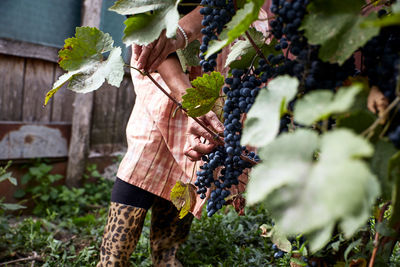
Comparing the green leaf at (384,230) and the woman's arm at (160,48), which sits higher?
the woman's arm at (160,48)

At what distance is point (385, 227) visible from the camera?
0.65 m

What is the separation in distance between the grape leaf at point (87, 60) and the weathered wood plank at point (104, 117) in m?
3.18

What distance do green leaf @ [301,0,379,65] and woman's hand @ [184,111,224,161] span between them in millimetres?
538

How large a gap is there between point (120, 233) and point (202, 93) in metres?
1.17

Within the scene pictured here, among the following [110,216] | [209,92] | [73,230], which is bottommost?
[73,230]

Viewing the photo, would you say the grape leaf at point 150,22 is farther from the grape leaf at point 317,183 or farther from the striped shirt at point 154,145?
the striped shirt at point 154,145

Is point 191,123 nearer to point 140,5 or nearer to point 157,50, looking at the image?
point 157,50

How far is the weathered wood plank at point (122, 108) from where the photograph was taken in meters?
4.15

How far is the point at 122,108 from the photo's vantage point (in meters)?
4.19

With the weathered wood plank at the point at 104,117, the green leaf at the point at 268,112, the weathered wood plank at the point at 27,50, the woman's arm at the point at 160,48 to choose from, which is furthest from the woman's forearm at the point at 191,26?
the weathered wood plank at the point at 104,117

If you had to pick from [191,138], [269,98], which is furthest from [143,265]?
[269,98]

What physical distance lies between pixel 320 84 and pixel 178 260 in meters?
2.04

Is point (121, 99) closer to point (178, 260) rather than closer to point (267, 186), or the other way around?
point (178, 260)

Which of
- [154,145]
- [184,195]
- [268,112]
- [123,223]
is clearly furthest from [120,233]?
[268,112]
